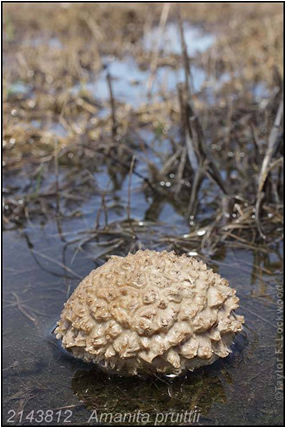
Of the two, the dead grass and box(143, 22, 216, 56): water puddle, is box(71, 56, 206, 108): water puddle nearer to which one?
the dead grass

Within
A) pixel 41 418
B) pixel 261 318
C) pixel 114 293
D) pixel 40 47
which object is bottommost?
pixel 41 418

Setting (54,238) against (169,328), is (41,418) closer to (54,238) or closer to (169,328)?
(169,328)

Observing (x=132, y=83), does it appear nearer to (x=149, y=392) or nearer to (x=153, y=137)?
(x=153, y=137)

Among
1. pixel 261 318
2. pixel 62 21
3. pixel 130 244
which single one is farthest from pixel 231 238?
pixel 62 21

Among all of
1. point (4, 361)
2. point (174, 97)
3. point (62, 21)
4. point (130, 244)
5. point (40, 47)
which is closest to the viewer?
point (4, 361)

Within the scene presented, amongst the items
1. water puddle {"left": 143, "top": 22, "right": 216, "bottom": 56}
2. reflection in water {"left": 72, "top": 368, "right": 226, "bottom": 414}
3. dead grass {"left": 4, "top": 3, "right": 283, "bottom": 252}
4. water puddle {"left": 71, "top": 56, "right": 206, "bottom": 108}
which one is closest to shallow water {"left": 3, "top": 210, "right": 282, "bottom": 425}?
reflection in water {"left": 72, "top": 368, "right": 226, "bottom": 414}

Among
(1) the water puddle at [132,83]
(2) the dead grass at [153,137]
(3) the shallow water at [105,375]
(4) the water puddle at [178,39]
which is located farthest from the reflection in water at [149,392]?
(4) the water puddle at [178,39]
